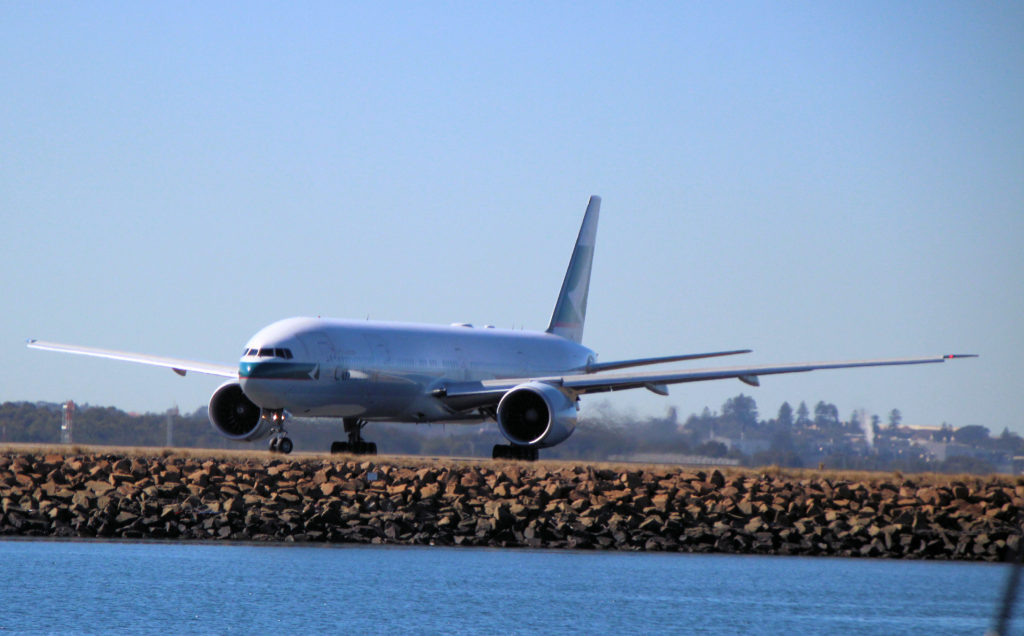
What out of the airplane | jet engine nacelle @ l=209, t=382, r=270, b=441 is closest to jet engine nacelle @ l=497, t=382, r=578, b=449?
the airplane

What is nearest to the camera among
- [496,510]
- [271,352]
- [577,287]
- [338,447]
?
[496,510]

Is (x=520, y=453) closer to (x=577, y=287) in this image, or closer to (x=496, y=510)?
(x=496, y=510)

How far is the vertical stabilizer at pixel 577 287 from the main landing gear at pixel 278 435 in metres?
12.9

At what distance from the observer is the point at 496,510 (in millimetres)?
22406

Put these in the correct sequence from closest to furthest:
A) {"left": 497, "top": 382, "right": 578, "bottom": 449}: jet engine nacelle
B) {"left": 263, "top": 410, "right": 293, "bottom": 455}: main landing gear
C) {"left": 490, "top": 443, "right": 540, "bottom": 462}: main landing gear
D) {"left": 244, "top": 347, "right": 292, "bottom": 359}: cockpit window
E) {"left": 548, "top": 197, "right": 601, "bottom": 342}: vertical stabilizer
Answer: {"left": 244, "top": 347, "right": 292, "bottom": 359}: cockpit window < {"left": 263, "top": 410, "right": 293, "bottom": 455}: main landing gear < {"left": 497, "top": 382, "right": 578, "bottom": 449}: jet engine nacelle < {"left": 490, "top": 443, "right": 540, "bottom": 462}: main landing gear < {"left": 548, "top": 197, "right": 601, "bottom": 342}: vertical stabilizer

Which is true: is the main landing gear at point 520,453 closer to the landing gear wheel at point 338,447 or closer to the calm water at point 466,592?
the landing gear wheel at point 338,447

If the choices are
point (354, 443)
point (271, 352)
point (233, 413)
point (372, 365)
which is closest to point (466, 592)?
point (271, 352)

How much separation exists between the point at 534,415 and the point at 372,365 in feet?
13.7

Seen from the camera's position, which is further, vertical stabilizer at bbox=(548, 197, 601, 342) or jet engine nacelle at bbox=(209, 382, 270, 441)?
vertical stabilizer at bbox=(548, 197, 601, 342)

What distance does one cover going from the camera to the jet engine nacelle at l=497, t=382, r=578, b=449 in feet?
107

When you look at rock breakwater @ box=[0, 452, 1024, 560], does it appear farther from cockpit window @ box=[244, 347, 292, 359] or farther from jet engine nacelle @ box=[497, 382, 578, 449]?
jet engine nacelle @ box=[497, 382, 578, 449]

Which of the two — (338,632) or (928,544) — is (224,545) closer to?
(338,632)

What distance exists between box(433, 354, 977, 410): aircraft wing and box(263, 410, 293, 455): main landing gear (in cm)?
430

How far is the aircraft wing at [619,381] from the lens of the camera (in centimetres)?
3273
